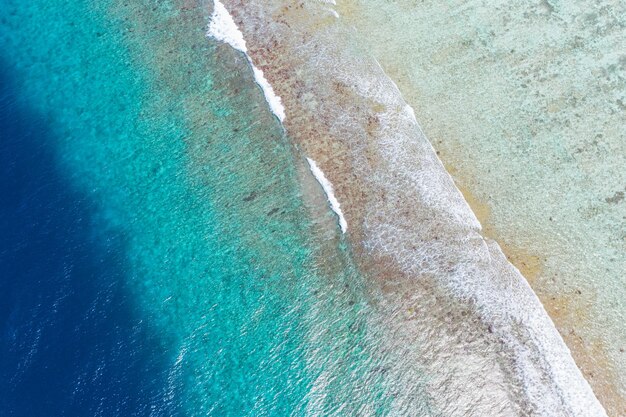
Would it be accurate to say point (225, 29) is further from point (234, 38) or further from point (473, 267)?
point (473, 267)

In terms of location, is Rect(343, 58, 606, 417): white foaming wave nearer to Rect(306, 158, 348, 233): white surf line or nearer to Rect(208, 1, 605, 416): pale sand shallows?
A: Rect(208, 1, 605, 416): pale sand shallows

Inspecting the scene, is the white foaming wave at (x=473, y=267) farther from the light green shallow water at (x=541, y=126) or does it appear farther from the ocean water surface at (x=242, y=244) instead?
the light green shallow water at (x=541, y=126)

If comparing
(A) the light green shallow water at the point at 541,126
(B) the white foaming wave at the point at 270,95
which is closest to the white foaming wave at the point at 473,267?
(A) the light green shallow water at the point at 541,126

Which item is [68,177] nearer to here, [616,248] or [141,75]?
[141,75]

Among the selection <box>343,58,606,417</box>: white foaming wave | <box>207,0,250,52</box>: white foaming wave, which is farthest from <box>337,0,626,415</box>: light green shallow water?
<box>207,0,250,52</box>: white foaming wave

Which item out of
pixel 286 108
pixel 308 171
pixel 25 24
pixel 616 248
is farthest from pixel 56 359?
pixel 616 248
